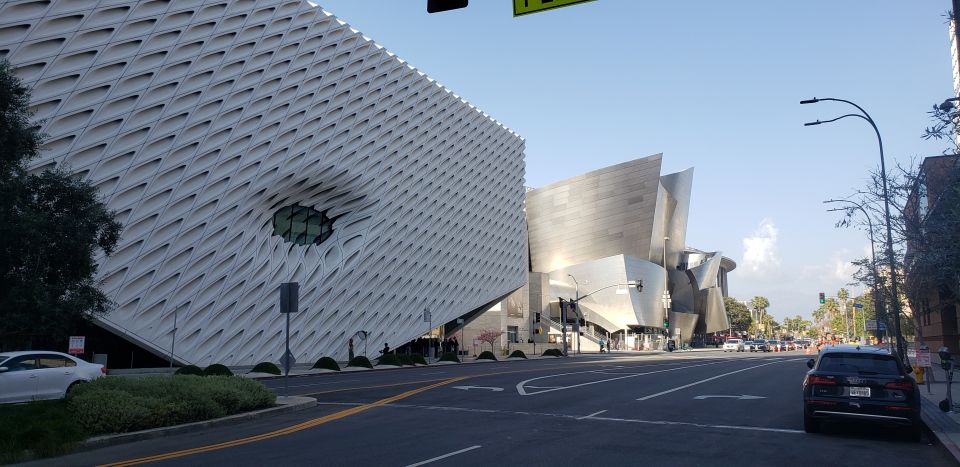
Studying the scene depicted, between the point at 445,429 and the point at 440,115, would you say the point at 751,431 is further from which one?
the point at 440,115

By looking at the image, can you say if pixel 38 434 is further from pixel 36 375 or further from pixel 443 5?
pixel 443 5

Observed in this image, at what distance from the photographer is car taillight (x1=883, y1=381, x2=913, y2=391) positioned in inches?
443

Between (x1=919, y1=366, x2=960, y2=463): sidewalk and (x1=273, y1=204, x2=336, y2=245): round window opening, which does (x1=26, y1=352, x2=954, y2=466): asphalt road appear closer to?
(x1=919, y1=366, x2=960, y2=463): sidewalk

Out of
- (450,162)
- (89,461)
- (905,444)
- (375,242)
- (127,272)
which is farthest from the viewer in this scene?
(450,162)

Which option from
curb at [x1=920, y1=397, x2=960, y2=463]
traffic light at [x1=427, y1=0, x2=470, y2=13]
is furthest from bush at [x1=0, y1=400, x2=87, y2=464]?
curb at [x1=920, y1=397, x2=960, y2=463]

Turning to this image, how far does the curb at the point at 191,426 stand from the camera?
10.5 m

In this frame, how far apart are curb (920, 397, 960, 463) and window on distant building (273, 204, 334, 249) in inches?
1426

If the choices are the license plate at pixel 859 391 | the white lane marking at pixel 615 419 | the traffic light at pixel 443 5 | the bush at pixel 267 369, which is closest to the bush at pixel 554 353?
the bush at pixel 267 369

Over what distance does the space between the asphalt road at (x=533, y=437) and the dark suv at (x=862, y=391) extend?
0.44m

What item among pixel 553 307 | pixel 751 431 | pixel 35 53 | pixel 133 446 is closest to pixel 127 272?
pixel 35 53

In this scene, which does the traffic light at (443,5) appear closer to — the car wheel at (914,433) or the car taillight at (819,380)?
the car taillight at (819,380)

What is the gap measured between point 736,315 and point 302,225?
141 meters

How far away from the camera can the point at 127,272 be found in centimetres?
3148

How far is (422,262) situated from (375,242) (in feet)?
18.6
